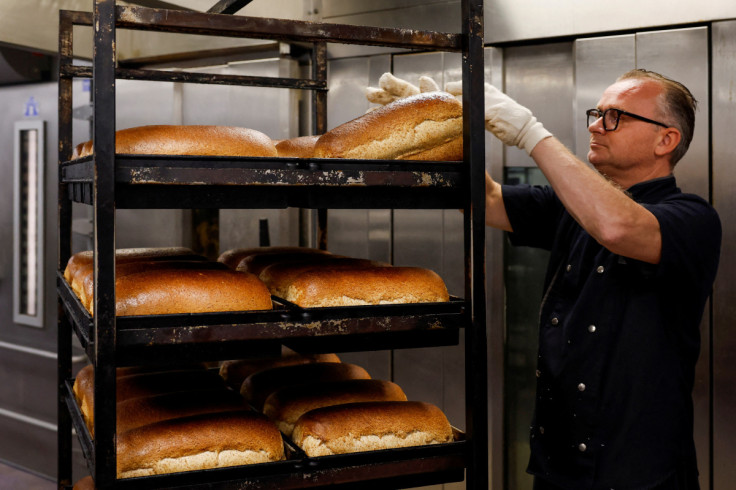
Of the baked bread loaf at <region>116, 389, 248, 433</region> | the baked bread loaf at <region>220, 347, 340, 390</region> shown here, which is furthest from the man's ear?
the baked bread loaf at <region>116, 389, 248, 433</region>

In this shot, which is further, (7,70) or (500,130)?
(7,70)

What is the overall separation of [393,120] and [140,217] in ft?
9.20

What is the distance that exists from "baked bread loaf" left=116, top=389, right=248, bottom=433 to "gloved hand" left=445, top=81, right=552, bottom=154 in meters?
0.94

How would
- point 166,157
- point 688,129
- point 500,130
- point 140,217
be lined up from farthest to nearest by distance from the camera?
point 140,217 < point 688,129 < point 500,130 < point 166,157

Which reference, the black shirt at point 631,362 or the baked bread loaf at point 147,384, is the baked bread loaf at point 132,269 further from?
the black shirt at point 631,362

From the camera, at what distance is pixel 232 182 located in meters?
1.32

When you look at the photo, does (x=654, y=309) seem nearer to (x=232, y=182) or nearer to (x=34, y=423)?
(x=232, y=182)

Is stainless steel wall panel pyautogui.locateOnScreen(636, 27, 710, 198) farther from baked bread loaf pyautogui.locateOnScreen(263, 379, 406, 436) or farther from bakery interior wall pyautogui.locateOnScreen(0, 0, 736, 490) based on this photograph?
baked bread loaf pyautogui.locateOnScreen(263, 379, 406, 436)

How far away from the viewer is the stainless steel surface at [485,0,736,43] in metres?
2.63

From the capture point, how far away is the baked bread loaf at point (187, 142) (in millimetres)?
1442

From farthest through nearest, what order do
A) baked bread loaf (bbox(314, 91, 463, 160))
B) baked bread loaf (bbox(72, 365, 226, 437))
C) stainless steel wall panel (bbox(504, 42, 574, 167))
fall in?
stainless steel wall panel (bbox(504, 42, 574, 167)) → baked bread loaf (bbox(72, 365, 226, 437)) → baked bread loaf (bbox(314, 91, 463, 160))

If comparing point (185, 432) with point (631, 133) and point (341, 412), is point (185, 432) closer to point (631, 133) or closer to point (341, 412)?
point (341, 412)

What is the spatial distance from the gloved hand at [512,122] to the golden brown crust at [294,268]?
461 millimetres

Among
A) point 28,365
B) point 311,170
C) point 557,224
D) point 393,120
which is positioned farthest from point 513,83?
point 28,365
